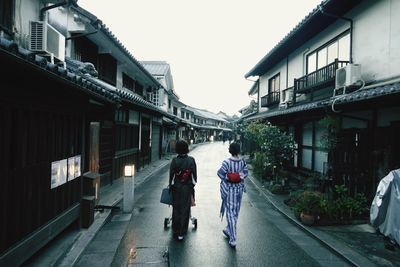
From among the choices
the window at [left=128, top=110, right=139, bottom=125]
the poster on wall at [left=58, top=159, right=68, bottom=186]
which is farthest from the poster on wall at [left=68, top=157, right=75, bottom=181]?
the window at [left=128, top=110, right=139, bottom=125]

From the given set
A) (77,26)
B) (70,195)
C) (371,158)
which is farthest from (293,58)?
(70,195)

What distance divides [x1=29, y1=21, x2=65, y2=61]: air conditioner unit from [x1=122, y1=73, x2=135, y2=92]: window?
9222 millimetres

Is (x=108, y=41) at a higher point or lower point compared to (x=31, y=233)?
higher

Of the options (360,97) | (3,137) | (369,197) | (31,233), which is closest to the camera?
(3,137)

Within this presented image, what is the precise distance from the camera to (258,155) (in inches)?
627

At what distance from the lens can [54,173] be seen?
5.42 meters

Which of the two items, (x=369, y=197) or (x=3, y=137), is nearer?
(x=3, y=137)

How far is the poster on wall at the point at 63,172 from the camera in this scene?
5.71 meters

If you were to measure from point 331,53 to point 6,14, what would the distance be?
1222cm

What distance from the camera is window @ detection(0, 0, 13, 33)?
255 inches

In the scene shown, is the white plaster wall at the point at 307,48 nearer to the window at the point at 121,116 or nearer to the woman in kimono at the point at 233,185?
the woman in kimono at the point at 233,185

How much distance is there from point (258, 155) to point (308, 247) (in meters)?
10.0

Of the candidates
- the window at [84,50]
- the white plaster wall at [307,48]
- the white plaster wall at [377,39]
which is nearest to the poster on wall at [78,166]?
the window at [84,50]

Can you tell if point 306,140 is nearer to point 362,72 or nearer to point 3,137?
point 362,72
